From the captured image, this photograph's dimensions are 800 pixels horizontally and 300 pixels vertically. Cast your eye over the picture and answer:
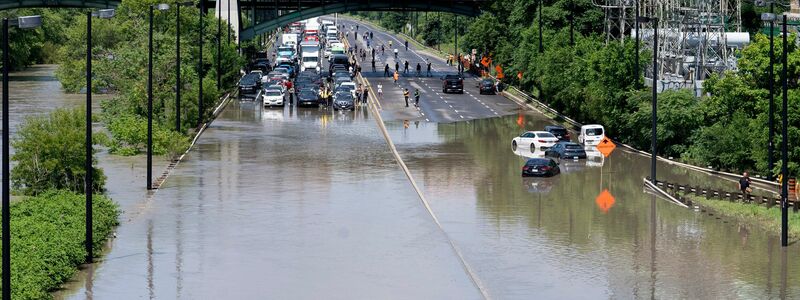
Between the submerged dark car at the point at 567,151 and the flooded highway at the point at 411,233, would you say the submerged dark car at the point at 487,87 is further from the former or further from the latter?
the submerged dark car at the point at 567,151

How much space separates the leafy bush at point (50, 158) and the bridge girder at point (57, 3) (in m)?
71.8

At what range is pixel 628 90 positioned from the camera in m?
78.0

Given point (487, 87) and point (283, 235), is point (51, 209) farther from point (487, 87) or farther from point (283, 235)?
point (487, 87)

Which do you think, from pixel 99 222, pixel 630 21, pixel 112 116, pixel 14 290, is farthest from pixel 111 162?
pixel 630 21

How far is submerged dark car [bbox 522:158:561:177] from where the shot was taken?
207 ft

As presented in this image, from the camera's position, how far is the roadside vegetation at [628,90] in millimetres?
64000

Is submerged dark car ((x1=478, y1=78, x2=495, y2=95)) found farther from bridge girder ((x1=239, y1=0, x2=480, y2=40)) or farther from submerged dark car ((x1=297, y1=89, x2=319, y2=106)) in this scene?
bridge girder ((x1=239, y1=0, x2=480, y2=40))

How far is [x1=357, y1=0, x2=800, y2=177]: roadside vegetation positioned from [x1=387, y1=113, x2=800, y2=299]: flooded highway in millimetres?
2054

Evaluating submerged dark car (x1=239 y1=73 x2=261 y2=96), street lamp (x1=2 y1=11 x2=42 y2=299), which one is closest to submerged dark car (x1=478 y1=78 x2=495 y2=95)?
submerged dark car (x1=239 y1=73 x2=261 y2=96)

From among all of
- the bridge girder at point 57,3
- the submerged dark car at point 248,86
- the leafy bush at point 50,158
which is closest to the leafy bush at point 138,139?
the leafy bush at point 50,158

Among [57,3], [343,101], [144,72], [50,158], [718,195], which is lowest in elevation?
[718,195]

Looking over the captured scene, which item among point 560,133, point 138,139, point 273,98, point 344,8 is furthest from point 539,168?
point 344,8

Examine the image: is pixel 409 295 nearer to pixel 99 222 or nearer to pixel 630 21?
pixel 99 222

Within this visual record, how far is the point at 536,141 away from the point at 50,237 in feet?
123
